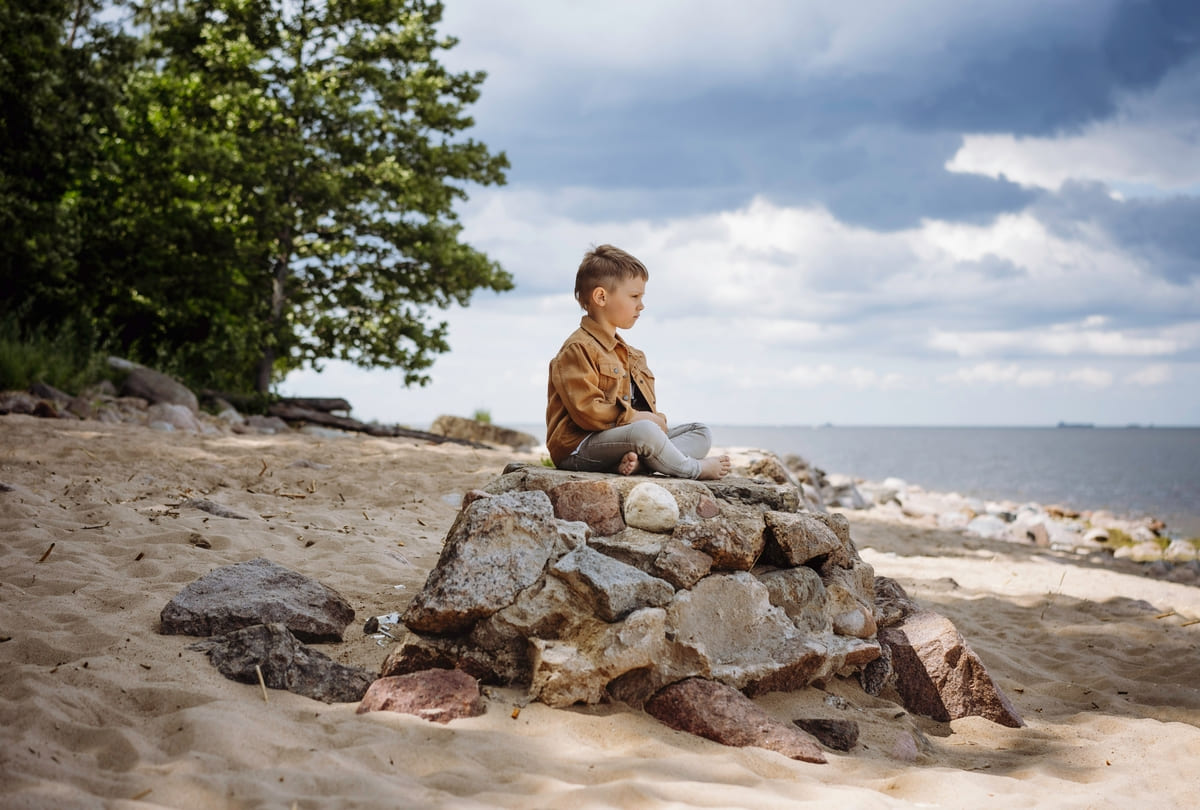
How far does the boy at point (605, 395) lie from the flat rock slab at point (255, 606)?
1.55 m

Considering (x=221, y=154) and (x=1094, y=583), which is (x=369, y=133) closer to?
(x=221, y=154)

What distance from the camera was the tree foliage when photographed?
601 inches

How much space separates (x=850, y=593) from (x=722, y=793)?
A: 192cm

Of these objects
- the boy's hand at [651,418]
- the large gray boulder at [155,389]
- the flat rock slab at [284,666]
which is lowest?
the flat rock slab at [284,666]

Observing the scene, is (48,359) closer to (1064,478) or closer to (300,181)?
(300,181)

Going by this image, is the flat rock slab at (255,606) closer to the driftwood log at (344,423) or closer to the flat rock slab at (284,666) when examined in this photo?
the flat rock slab at (284,666)

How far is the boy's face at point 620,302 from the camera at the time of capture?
4582 mm

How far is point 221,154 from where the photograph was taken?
14.1 m

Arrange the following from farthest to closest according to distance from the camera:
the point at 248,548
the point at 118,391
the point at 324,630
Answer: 1. the point at 118,391
2. the point at 248,548
3. the point at 324,630

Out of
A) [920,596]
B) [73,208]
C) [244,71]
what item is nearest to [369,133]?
[244,71]

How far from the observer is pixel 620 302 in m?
4.59

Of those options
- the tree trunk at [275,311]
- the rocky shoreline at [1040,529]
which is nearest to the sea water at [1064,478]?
the rocky shoreline at [1040,529]

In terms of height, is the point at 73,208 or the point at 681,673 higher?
the point at 73,208

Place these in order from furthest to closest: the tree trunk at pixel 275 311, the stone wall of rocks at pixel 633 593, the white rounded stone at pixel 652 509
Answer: the tree trunk at pixel 275 311 → the white rounded stone at pixel 652 509 → the stone wall of rocks at pixel 633 593
